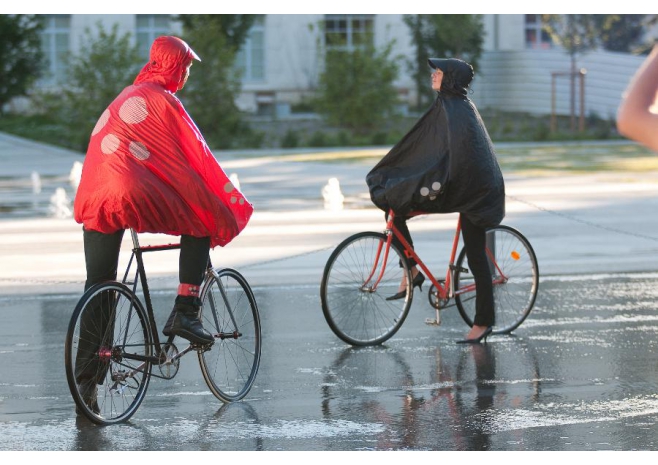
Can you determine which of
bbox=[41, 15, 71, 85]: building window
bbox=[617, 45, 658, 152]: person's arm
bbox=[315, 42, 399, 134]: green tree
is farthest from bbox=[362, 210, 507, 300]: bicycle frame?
bbox=[41, 15, 71, 85]: building window

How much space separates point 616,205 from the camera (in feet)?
57.1

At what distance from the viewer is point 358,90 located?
35969mm

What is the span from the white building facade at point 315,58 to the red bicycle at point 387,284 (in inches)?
1267

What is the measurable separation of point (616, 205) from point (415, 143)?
32.2ft

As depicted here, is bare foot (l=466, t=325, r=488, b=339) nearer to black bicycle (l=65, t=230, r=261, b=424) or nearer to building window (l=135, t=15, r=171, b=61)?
black bicycle (l=65, t=230, r=261, b=424)

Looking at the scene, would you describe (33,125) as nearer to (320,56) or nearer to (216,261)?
(320,56)

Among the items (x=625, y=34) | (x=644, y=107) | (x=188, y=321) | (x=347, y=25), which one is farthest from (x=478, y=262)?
(x=625, y=34)

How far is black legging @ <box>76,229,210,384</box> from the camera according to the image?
19.5 feet

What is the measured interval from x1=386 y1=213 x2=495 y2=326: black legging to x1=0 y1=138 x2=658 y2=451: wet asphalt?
239mm

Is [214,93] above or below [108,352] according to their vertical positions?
below

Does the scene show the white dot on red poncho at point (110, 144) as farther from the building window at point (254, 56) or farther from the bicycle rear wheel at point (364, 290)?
the building window at point (254, 56)

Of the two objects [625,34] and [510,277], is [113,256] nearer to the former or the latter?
[510,277]

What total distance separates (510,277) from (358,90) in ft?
90.7
